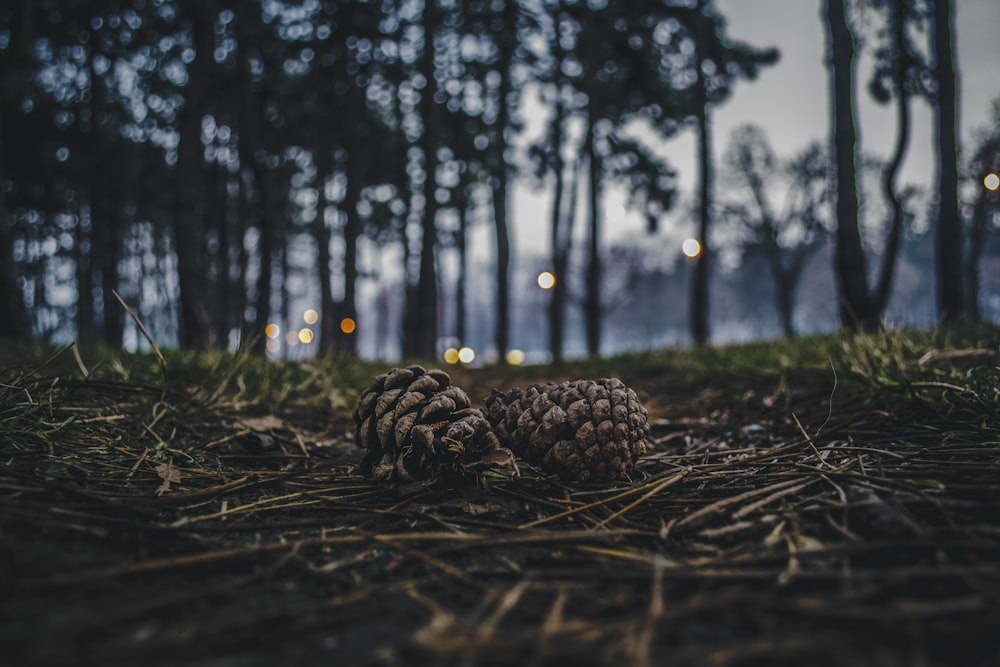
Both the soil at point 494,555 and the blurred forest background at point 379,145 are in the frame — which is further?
A: the blurred forest background at point 379,145

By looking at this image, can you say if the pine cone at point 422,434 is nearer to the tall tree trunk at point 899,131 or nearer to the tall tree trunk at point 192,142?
the tall tree trunk at point 192,142

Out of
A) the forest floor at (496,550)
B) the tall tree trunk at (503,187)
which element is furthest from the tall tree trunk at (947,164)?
the tall tree trunk at (503,187)

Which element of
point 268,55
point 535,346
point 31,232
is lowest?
point 535,346

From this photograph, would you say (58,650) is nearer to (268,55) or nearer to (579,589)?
(579,589)

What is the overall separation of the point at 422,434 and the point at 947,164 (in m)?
9.04

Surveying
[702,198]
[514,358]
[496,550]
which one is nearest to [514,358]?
[514,358]

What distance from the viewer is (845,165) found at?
21.9ft

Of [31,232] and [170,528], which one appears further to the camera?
[31,232]

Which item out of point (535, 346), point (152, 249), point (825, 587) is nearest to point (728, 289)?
point (535, 346)

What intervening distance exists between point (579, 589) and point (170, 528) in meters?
0.78

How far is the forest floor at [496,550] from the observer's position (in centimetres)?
66

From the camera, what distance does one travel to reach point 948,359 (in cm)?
236

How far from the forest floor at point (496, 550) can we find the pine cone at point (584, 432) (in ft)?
0.23

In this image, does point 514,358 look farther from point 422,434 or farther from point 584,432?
point 422,434
